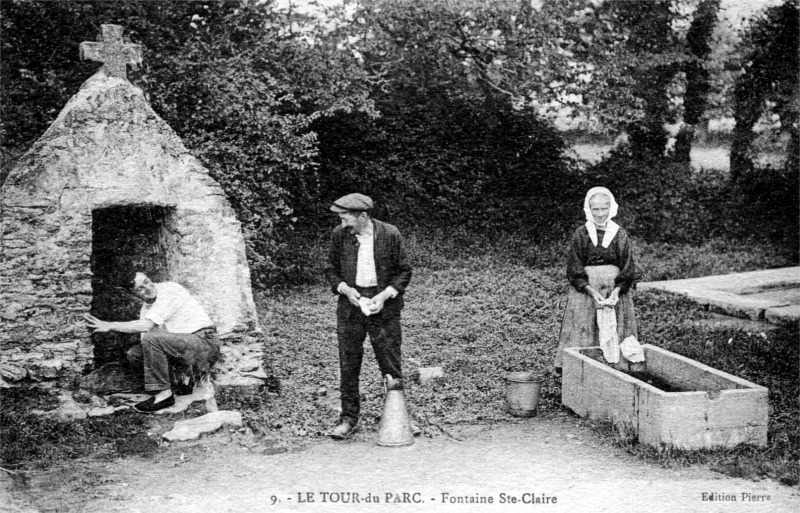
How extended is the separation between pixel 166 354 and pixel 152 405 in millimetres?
410

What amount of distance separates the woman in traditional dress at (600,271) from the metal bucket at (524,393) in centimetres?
66

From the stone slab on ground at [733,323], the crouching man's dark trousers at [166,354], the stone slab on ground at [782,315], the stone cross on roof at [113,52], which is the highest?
the stone cross on roof at [113,52]

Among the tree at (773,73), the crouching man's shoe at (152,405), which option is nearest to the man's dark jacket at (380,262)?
the crouching man's shoe at (152,405)

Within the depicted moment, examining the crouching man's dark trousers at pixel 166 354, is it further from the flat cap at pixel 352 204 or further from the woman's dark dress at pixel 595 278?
the woman's dark dress at pixel 595 278

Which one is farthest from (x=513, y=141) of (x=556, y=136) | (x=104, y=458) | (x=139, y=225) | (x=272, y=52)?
(x=104, y=458)

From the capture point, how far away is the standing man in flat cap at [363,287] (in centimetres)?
562

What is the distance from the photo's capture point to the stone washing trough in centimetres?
500

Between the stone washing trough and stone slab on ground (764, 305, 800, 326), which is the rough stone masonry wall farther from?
stone slab on ground (764, 305, 800, 326)

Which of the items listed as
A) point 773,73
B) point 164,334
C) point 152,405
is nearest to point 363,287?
point 164,334

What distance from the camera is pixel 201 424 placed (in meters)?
5.77

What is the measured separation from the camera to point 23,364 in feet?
19.2

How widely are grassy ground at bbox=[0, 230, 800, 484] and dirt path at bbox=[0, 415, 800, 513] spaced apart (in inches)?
10.9

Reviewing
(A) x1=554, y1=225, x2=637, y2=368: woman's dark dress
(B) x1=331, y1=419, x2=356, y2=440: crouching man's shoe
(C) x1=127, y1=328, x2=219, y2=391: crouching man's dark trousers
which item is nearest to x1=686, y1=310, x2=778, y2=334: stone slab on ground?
(A) x1=554, y1=225, x2=637, y2=368: woman's dark dress

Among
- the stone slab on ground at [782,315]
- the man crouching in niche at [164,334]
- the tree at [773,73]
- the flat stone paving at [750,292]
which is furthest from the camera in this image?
the tree at [773,73]
